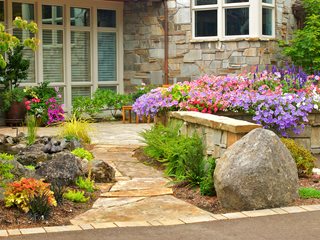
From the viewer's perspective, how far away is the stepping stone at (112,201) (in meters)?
6.82

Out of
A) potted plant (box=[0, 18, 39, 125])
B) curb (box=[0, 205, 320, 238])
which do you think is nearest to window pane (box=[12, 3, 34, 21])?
potted plant (box=[0, 18, 39, 125])

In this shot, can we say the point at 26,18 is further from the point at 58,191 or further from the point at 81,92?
the point at 58,191

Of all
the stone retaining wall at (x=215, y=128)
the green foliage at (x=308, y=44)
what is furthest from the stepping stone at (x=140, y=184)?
Answer: the green foliage at (x=308, y=44)

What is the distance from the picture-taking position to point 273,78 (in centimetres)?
1112

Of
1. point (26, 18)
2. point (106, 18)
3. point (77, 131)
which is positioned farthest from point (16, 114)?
point (106, 18)

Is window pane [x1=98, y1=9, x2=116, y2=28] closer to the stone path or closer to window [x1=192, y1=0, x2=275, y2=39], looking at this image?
window [x1=192, y1=0, x2=275, y2=39]

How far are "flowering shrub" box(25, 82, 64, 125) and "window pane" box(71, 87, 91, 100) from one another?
1.56 m

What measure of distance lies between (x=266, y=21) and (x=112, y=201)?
364 inches

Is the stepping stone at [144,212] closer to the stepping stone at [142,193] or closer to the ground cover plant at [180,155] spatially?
the stepping stone at [142,193]

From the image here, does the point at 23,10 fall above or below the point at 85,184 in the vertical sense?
above

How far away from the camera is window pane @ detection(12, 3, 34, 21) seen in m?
15.0

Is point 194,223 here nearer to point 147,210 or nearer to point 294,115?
point 147,210

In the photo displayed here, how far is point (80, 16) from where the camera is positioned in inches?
640

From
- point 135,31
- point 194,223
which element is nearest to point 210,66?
point 135,31
